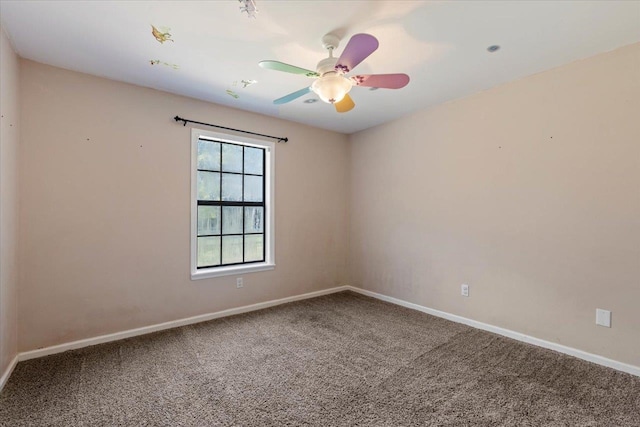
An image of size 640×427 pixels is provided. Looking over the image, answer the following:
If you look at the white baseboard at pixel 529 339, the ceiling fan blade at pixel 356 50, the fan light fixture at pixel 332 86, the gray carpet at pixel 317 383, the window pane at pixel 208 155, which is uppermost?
the ceiling fan blade at pixel 356 50

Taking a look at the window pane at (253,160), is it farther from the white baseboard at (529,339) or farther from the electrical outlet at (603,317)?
the electrical outlet at (603,317)

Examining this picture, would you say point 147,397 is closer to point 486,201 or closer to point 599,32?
point 486,201

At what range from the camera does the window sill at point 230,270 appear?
3367 mm

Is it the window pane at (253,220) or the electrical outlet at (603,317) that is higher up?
the window pane at (253,220)

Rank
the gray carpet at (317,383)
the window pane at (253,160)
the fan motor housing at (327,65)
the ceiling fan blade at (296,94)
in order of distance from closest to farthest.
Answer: the gray carpet at (317,383)
the fan motor housing at (327,65)
the ceiling fan blade at (296,94)
the window pane at (253,160)

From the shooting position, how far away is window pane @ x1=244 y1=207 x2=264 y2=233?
3.87 m

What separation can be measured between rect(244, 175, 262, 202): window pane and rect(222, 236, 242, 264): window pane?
0.53 metres

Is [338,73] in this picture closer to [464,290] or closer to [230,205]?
[230,205]

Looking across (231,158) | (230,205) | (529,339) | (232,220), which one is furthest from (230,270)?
(529,339)

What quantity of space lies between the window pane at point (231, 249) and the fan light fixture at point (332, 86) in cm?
228

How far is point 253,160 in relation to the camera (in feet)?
12.9

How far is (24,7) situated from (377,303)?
13.9 ft

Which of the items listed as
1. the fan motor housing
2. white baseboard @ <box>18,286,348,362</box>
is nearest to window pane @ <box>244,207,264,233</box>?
white baseboard @ <box>18,286,348,362</box>

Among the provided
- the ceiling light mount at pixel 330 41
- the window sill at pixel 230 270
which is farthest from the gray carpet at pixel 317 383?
the ceiling light mount at pixel 330 41
